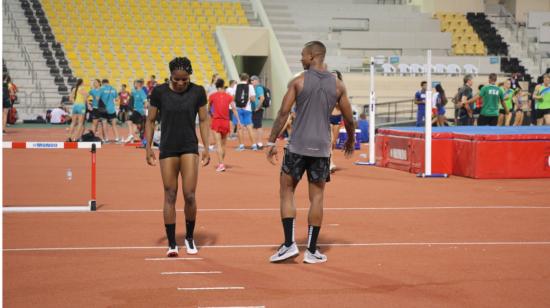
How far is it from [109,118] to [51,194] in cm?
1312

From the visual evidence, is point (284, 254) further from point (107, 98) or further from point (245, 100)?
point (107, 98)

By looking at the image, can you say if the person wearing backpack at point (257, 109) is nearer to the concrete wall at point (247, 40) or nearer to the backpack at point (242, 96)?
the backpack at point (242, 96)

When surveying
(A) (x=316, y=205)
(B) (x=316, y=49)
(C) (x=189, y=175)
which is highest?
(B) (x=316, y=49)

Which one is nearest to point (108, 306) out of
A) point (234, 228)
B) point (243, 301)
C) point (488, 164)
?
point (243, 301)

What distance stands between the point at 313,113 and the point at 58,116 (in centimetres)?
3316

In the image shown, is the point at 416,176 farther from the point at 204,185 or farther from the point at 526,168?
the point at 204,185

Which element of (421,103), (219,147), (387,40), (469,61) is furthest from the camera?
(387,40)

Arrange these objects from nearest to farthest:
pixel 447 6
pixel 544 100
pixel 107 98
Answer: pixel 544 100
pixel 107 98
pixel 447 6

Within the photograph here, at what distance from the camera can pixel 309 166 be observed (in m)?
8.53

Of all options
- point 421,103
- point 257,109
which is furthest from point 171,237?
point 421,103

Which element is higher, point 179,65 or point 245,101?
point 179,65

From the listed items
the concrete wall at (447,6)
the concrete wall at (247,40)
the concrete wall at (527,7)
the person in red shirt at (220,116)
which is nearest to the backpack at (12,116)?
the concrete wall at (247,40)

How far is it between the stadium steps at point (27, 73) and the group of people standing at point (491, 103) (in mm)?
18005

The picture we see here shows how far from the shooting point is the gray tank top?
8320mm
